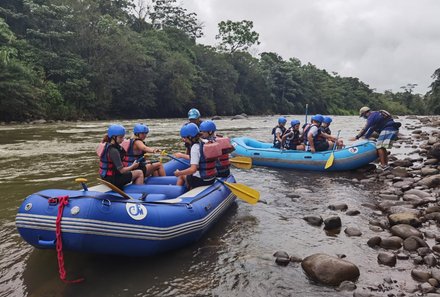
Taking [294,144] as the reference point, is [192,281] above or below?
below

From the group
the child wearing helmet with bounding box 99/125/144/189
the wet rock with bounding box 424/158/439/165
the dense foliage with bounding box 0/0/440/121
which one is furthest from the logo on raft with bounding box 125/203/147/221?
A: the dense foliage with bounding box 0/0/440/121

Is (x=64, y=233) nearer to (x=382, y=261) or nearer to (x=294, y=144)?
(x=382, y=261)

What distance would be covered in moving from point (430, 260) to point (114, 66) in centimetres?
2912

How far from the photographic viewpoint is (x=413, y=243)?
404 centimetres

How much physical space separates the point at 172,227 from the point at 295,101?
6080 cm

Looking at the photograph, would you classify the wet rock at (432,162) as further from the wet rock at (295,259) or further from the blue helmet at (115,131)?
the blue helmet at (115,131)

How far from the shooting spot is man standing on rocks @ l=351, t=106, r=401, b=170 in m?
8.19

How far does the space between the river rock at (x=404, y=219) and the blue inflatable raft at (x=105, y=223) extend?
2602 millimetres

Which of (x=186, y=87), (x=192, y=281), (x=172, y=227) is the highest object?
(x=186, y=87)

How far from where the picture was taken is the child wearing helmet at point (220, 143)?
17.7ft

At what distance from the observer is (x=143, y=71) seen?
3158cm

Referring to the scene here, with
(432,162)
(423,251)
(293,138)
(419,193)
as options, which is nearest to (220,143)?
(423,251)

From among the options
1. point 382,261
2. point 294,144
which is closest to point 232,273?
point 382,261

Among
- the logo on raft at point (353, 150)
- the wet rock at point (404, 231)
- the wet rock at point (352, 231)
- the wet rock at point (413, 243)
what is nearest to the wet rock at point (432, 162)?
the logo on raft at point (353, 150)
